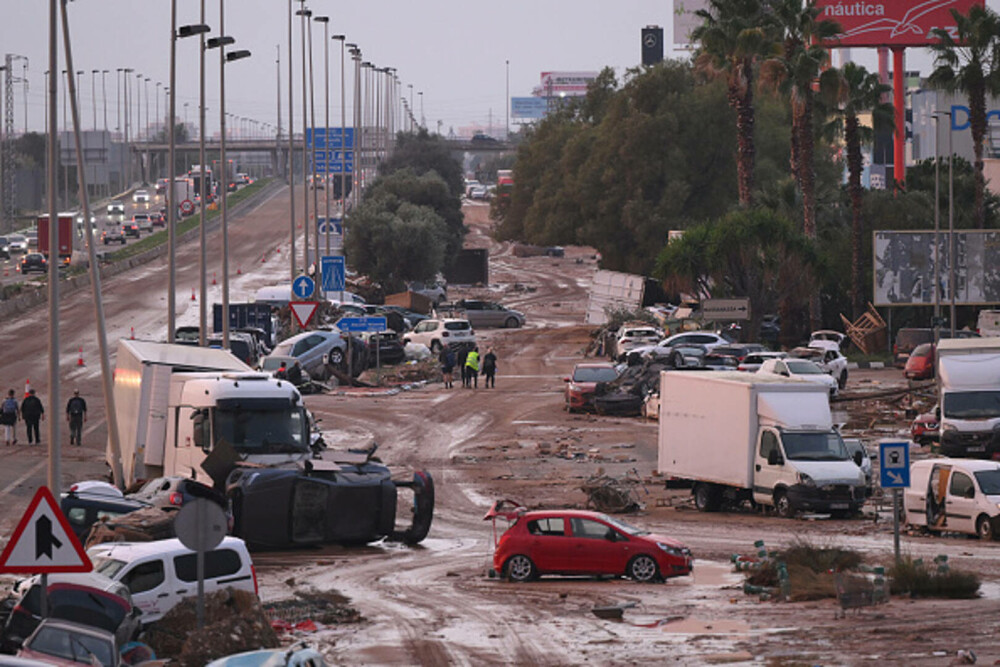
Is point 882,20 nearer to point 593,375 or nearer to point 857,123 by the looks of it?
point 857,123

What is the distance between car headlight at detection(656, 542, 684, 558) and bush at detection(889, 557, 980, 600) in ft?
10.7

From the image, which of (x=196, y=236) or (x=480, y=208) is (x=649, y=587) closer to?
(x=196, y=236)

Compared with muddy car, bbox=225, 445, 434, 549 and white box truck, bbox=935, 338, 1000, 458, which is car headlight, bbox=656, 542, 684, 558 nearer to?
muddy car, bbox=225, 445, 434, 549

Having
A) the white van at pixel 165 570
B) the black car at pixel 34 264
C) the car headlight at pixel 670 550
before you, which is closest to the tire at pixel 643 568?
the car headlight at pixel 670 550

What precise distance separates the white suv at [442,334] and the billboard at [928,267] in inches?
632

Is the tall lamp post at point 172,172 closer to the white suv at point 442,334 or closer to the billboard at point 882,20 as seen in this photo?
the white suv at point 442,334

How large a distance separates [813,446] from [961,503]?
10.8 ft

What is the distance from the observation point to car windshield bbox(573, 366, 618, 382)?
157 ft

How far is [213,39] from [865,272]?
1219 inches

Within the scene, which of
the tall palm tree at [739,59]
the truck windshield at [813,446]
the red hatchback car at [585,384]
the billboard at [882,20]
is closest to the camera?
the truck windshield at [813,446]

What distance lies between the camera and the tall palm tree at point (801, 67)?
62.8 meters

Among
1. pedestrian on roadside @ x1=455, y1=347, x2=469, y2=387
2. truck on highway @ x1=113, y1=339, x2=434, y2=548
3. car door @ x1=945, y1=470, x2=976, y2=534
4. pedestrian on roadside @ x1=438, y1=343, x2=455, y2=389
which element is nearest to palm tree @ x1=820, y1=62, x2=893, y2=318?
pedestrian on roadside @ x1=455, y1=347, x2=469, y2=387

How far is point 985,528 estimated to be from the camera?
90.8 ft

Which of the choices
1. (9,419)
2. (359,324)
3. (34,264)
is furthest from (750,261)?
(34,264)
